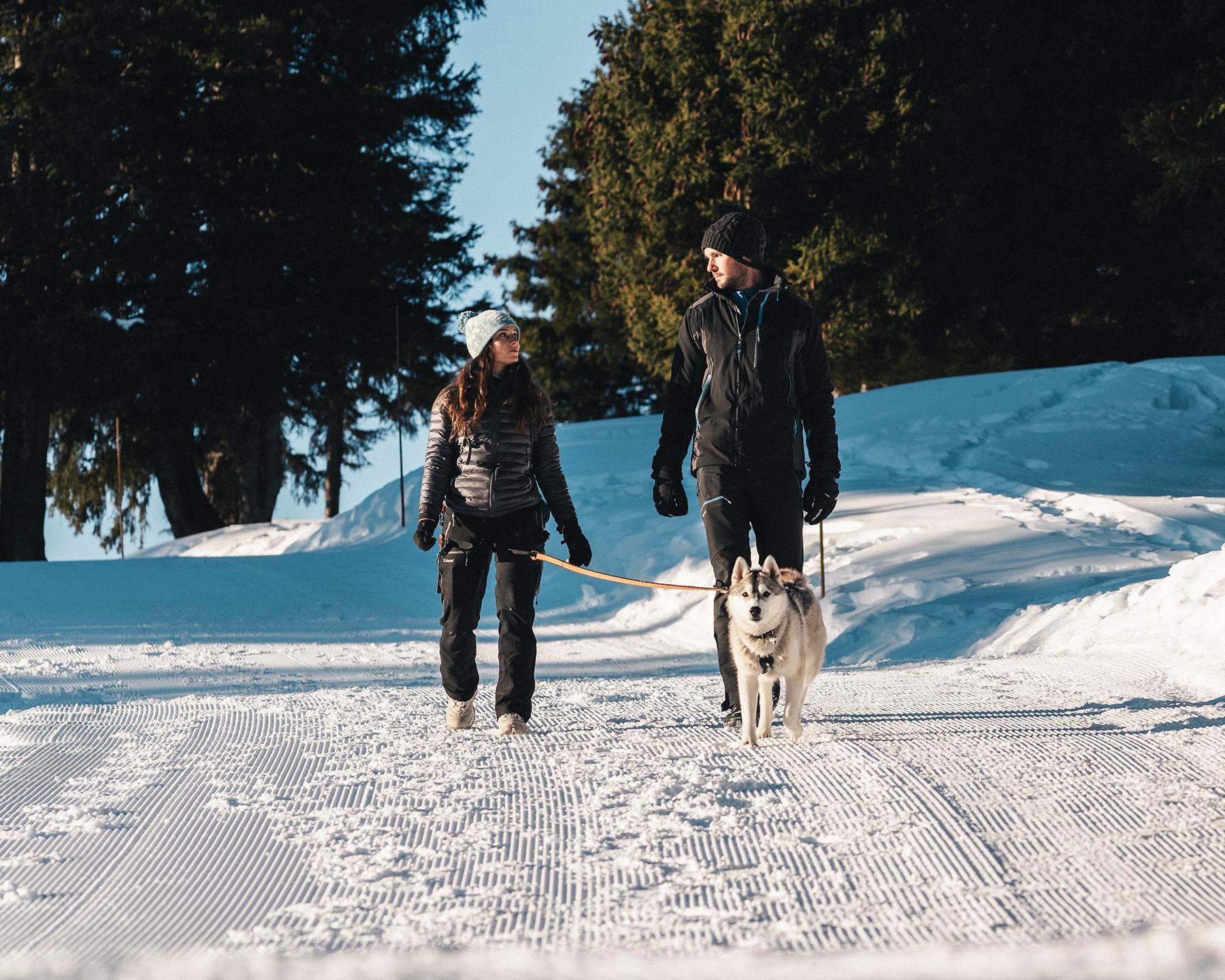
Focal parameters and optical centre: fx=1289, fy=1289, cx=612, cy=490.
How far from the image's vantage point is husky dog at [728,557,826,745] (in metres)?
5.62

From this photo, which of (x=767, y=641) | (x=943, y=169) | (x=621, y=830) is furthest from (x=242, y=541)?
(x=621, y=830)

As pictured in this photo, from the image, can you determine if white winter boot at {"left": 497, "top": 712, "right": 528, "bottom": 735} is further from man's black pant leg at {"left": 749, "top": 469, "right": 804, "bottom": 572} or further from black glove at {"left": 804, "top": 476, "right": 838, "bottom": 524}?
black glove at {"left": 804, "top": 476, "right": 838, "bottom": 524}

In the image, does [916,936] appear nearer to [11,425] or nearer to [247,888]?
[247,888]

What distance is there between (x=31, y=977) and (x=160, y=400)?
22.7m

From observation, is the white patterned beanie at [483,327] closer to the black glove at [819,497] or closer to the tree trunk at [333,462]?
the black glove at [819,497]

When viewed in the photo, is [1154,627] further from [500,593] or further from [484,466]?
[484,466]

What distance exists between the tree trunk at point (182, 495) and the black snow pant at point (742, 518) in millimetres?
22934

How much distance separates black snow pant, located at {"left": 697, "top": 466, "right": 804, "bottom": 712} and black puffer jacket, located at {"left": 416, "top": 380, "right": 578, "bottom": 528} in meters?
0.77

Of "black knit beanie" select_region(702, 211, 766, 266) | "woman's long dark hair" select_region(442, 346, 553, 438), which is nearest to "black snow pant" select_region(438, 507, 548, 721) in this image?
"woman's long dark hair" select_region(442, 346, 553, 438)

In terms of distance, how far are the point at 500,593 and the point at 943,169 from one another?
2358cm

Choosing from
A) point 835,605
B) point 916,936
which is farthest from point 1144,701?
point 835,605

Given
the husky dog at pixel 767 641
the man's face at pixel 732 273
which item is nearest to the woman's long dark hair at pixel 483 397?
the man's face at pixel 732 273

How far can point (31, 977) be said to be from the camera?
3.13 metres

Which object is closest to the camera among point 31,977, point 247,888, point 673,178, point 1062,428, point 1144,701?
point 31,977
